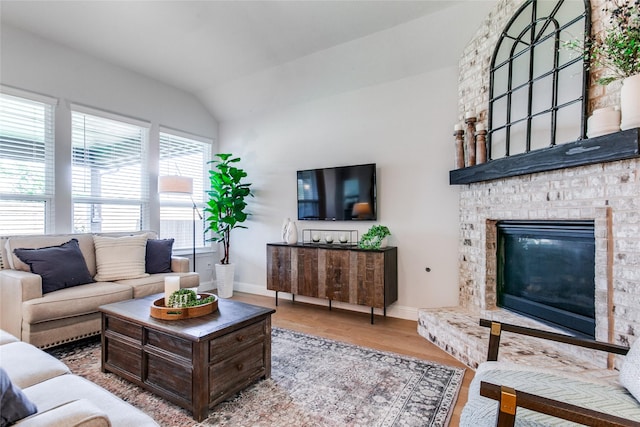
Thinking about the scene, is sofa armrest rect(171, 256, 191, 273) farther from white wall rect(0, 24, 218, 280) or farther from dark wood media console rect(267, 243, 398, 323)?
dark wood media console rect(267, 243, 398, 323)

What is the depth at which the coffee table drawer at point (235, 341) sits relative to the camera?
1.84m

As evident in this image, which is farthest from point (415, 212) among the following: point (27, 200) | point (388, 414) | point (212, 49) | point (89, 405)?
point (27, 200)

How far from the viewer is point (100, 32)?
129 inches

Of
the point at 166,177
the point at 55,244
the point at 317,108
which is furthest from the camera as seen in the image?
the point at 317,108

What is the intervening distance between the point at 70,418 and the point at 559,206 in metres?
2.79

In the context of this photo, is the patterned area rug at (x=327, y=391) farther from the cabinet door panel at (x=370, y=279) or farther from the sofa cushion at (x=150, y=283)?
the cabinet door panel at (x=370, y=279)

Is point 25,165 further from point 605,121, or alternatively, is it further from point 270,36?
point 605,121

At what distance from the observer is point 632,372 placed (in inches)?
49.5

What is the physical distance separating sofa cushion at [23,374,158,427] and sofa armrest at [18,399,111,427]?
240 millimetres

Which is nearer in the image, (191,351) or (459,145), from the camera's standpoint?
(191,351)

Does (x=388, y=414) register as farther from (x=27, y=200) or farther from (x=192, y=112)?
(x=192, y=112)

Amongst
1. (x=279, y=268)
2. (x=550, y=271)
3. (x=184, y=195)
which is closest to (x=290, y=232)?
(x=279, y=268)

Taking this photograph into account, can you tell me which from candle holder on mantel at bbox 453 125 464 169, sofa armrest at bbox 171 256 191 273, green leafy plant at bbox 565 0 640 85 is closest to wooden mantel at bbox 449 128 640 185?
candle holder on mantel at bbox 453 125 464 169

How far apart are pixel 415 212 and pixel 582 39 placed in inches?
76.4
